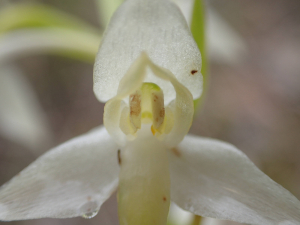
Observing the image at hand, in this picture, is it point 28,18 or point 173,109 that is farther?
point 28,18

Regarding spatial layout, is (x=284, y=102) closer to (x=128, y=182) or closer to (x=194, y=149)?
(x=194, y=149)

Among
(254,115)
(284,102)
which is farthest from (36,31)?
(284,102)

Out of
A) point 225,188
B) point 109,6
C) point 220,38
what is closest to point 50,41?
point 109,6

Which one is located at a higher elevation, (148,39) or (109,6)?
(109,6)

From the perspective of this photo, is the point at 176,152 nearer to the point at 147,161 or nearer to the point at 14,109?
the point at 147,161

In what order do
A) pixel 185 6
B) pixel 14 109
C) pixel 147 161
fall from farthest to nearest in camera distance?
pixel 14 109 → pixel 185 6 → pixel 147 161

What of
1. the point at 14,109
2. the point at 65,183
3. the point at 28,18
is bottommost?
the point at 65,183

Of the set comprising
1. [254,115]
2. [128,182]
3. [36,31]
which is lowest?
[128,182]
